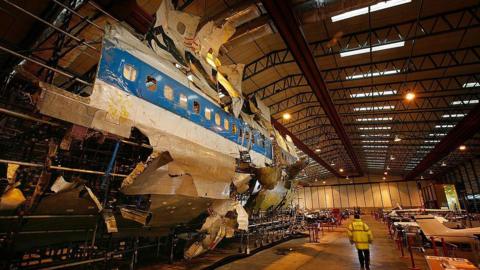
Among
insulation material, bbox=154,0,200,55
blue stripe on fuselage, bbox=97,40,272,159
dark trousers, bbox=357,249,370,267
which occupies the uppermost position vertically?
insulation material, bbox=154,0,200,55

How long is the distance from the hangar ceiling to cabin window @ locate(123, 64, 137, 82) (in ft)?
2.84

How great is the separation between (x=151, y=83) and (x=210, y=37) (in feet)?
15.9

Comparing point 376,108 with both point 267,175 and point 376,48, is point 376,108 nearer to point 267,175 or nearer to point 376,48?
point 376,48

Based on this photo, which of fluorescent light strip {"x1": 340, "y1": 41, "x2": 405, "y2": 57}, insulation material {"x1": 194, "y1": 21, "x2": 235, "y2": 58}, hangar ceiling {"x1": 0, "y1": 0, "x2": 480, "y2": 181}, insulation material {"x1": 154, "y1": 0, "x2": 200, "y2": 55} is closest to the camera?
insulation material {"x1": 154, "y1": 0, "x2": 200, "y2": 55}

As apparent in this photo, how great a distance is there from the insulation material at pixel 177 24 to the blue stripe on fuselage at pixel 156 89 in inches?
49.9

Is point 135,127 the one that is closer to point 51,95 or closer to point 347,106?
point 51,95

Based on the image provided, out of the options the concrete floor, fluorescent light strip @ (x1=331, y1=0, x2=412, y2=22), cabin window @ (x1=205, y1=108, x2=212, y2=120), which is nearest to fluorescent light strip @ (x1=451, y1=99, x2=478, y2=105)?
fluorescent light strip @ (x1=331, y1=0, x2=412, y2=22)

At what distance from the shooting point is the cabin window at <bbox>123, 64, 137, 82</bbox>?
5507 mm

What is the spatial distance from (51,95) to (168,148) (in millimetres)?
2355

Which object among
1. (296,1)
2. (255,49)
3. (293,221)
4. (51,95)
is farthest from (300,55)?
(293,221)

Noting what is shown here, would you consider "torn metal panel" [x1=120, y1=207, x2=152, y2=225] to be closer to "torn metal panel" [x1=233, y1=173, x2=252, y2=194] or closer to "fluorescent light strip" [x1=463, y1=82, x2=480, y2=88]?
"torn metal panel" [x1=233, y1=173, x2=252, y2=194]

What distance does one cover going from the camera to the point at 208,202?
7.23 meters

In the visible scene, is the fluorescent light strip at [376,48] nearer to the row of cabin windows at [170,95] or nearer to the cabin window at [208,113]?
the row of cabin windows at [170,95]

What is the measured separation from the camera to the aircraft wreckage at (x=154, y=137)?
4.27 meters
